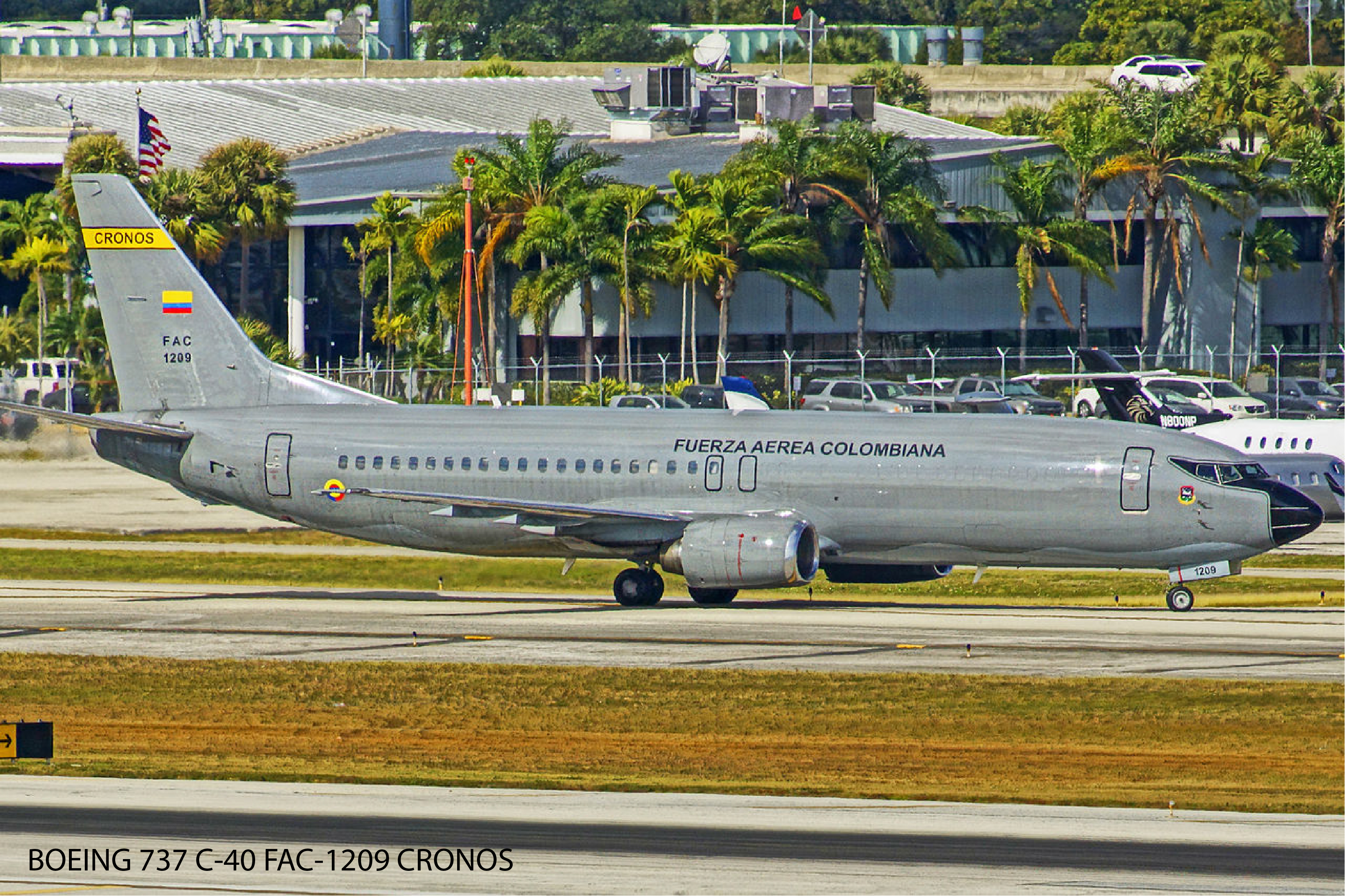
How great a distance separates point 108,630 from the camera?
3650 cm

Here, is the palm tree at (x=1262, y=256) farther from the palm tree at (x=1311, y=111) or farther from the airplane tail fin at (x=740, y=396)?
the airplane tail fin at (x=740, y=396)

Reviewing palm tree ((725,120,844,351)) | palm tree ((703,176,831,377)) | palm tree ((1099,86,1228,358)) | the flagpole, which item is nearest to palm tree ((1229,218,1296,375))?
palm tree ((1099,86,1228,358))

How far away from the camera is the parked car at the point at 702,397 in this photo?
8050 centimetres

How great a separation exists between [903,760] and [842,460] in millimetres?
14431

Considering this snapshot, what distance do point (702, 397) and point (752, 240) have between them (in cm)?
1067

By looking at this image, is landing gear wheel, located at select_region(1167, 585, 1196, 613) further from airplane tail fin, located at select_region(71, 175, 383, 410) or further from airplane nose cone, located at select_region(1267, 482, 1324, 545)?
airplane tail fin, located at select_region(71, 175, 383, 410)

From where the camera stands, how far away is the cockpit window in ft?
124

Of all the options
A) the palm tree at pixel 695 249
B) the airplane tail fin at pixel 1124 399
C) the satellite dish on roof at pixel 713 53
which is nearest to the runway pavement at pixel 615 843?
the airplane tail fin at pixel 1124 399

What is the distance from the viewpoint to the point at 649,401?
76.1 m

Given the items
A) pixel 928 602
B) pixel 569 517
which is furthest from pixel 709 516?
pixel 928 602

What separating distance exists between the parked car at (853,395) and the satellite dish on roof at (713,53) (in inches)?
1727

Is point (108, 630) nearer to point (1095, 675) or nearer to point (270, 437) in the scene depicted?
point (270, 437)

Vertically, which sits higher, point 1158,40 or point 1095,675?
point 1158,40

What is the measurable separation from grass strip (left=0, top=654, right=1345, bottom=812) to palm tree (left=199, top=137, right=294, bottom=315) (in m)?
59.9
